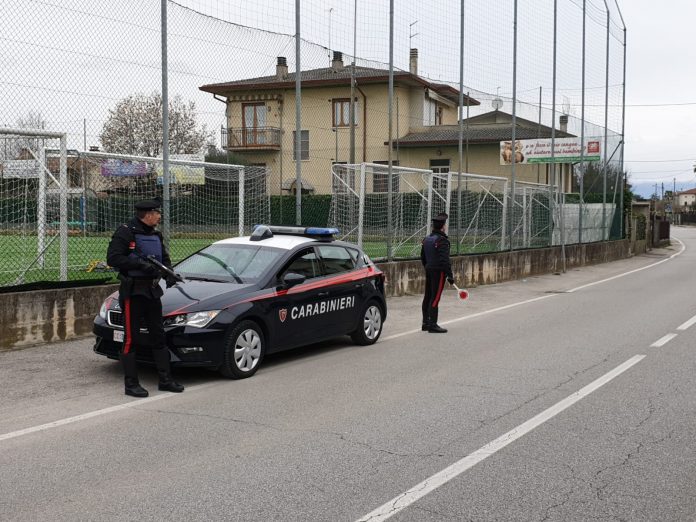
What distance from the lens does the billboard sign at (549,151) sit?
31500 millimetres

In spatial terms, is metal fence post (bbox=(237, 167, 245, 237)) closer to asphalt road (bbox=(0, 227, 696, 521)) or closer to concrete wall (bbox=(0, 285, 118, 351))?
concrete wall (bbox=(0, 285, 118, 351))

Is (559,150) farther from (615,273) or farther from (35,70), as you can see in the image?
(35,70)

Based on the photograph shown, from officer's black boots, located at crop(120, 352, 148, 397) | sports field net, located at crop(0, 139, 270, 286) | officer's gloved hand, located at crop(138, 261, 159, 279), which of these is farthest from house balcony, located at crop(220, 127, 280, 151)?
officer's black boots, located at crop(120, 352, 148, 397)

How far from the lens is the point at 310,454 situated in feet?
16.5

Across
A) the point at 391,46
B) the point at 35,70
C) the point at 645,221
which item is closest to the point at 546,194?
the point at 391,46

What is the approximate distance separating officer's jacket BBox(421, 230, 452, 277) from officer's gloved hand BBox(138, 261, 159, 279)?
5.37 metres

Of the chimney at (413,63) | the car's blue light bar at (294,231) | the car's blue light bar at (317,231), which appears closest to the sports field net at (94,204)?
the car's blue light bar at (294,231)

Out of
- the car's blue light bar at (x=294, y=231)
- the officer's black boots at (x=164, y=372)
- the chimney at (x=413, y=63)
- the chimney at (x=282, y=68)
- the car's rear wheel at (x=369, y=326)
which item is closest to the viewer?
the officer's black boots at (x=164, y=372)

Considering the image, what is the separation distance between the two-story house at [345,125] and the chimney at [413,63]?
3 cm

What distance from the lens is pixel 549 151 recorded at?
121 feet

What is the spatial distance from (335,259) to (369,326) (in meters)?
1.03

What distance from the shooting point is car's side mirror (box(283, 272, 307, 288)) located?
813cm

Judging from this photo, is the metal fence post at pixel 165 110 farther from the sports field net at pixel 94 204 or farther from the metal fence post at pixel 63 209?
the metal fence post at pixel 63 209

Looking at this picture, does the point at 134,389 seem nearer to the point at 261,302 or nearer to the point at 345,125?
the point at 261,302
